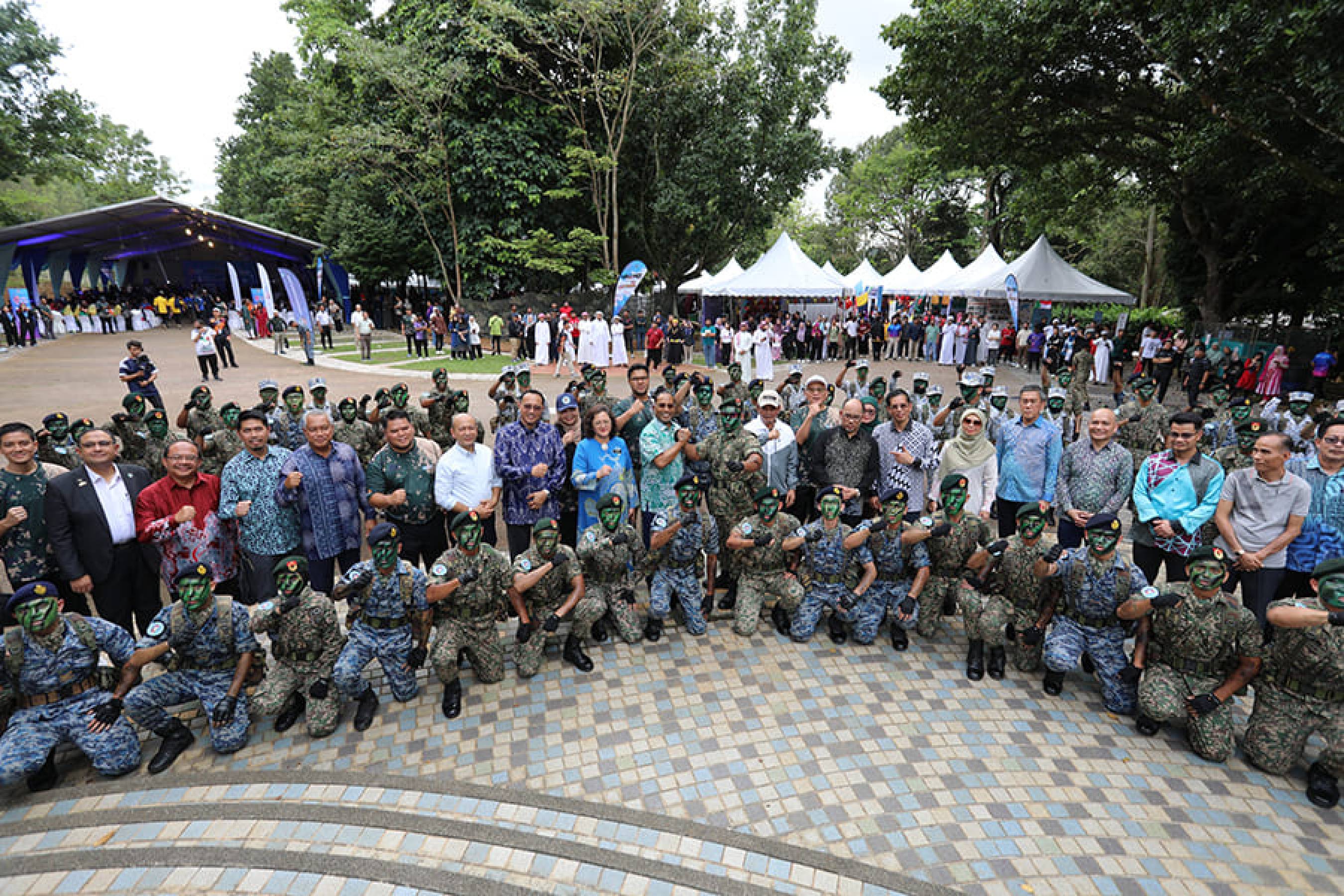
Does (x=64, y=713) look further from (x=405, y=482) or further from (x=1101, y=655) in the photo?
(x=1101, y=655)

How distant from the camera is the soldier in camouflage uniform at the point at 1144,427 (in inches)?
311

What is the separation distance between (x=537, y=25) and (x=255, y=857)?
26.4 meters

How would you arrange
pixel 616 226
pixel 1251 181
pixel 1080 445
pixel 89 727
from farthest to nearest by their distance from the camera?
1. pixel 616 226
2. pixel 1251 181
3. pixel 1080 445
4. pixel 89 727

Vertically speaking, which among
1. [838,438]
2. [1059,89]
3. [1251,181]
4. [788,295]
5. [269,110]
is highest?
[269,110]

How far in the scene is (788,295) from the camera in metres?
20.5

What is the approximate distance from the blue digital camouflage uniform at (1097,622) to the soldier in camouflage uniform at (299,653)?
5.63 meters

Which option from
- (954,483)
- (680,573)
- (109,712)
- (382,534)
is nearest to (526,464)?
(382,534)

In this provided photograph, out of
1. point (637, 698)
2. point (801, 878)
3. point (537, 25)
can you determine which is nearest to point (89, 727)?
point (637, 698)

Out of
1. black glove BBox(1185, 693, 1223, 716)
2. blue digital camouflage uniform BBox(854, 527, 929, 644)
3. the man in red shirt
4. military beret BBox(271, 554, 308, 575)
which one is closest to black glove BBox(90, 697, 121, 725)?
the man in red shirt

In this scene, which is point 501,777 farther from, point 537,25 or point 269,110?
point 269,110

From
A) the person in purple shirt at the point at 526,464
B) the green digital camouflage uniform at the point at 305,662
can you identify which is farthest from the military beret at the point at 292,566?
the person in purple shirt at the point at 526,464

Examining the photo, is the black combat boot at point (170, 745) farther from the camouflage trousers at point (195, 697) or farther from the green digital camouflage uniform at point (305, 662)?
the green digital camouflage uniform at point (305, 662)

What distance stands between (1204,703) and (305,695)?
21.1 feet

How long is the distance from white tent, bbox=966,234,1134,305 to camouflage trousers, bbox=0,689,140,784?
2180 centimetres
